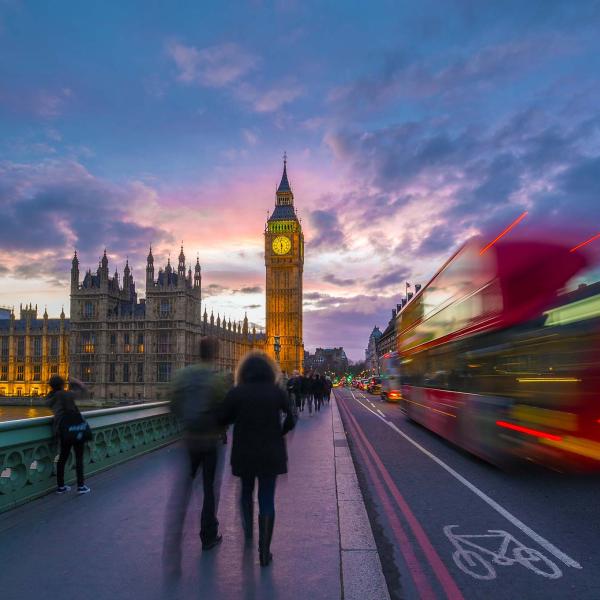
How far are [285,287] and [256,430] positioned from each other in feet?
420

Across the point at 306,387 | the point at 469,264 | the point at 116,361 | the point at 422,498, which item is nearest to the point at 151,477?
the point at 422,498

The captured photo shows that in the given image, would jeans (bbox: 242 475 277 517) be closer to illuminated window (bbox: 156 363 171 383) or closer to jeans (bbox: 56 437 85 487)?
jeans (bbox: 56 437 85 487)

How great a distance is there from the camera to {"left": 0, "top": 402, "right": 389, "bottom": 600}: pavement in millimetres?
4777

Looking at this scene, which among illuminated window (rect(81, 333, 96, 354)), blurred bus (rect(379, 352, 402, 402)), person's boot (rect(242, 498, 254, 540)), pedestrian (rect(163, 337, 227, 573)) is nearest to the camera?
pedestrian (rect(163, 337, 227, 573))

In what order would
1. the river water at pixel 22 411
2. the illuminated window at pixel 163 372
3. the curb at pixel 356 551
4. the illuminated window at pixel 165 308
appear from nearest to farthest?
1. the curb at pixel 356 551
2. the river water at pixel 22 411
3. the illuminated window at pixel 163 372
4. the illuminated window at pixel 165 308

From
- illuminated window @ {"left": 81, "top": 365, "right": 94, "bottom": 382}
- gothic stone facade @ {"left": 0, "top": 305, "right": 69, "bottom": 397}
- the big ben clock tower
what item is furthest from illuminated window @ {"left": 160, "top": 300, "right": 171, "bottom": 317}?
the big ben clock tower

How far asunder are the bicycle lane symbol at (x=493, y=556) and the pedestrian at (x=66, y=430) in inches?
218

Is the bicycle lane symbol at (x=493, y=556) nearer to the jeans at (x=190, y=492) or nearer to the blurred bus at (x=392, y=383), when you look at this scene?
the jeans at (x=190, y=492)

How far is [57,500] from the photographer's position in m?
8.06

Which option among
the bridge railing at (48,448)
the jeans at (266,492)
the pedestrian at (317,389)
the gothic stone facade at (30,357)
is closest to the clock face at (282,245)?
the gothic stone facade at (30,357)

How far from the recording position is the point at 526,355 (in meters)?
9.37

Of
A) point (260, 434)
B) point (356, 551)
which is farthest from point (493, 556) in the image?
point (260, 434)

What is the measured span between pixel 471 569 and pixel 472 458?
8.07m

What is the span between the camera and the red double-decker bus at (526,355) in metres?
8.51
